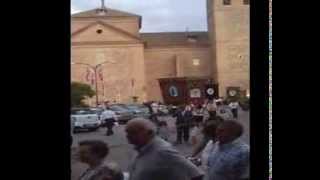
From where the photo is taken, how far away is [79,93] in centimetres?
249

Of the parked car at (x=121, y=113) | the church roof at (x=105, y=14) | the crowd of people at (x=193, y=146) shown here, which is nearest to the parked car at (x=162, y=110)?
the crowd of people at (x=193, y=146)

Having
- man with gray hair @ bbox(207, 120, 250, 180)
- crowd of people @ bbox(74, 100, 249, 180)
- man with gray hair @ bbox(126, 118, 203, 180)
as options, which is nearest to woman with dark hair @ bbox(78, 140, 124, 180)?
crowd of people @ bbox(74, 100, 249, 180)

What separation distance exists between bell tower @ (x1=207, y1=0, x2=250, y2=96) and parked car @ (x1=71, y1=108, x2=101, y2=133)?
1.91ft

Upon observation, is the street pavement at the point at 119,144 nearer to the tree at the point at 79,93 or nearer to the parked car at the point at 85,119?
the parked car at the point at 85,119

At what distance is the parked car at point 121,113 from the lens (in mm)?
2520

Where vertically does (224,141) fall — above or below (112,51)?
below

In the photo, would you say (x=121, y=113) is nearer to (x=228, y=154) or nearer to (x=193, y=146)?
(x=193, y=146)

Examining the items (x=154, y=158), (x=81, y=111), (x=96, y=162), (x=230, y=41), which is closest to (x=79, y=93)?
(x=81, y=111)
